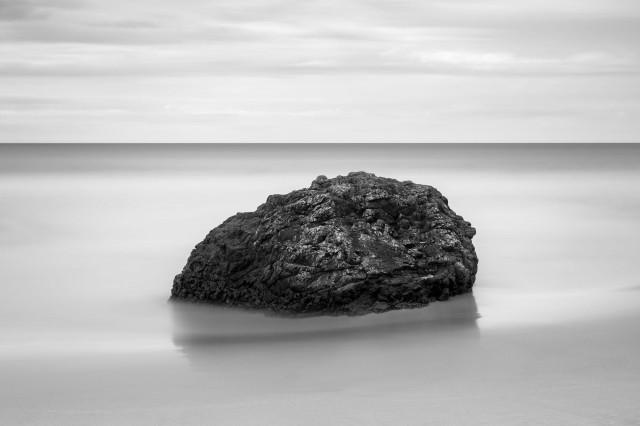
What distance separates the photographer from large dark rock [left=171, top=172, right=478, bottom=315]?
31.5ft

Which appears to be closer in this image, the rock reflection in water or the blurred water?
the blurred water

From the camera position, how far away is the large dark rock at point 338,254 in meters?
9.59

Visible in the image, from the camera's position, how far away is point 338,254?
9.61 meters

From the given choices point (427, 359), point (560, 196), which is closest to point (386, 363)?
point (427, 359)

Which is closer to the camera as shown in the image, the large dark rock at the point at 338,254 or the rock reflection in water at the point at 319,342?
the rock reflection in water at the point at 319,342

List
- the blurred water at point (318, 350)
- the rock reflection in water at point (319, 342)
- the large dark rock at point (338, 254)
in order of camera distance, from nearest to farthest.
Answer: the blurred water at point (318, 350) → the rock reflection in water at point (319, 342) → the large dark rock at point (338, 254)

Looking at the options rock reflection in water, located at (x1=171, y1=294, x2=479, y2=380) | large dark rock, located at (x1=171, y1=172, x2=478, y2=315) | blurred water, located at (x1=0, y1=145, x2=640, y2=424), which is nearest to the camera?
blurred water, located at (x1=0, y1=145, x2=640, y2=424)

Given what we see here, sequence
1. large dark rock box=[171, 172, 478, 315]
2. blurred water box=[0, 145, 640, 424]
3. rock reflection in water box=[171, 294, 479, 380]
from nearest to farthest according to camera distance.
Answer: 1. blurred water box=[0, 145, 640, 424]
2. rock reflection in water box=[171, 294, 479, 380]
3. large dark rock box=[171, 172, 478, 315]

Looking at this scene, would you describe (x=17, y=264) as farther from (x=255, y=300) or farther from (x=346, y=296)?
(x=346, y=296)

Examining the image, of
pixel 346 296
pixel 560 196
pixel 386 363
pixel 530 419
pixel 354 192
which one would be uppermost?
pixel 560 196

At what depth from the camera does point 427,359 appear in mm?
8086

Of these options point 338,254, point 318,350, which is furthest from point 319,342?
point 338,254

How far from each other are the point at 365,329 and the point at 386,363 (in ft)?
4.05

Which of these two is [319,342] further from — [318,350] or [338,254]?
[338,254]
